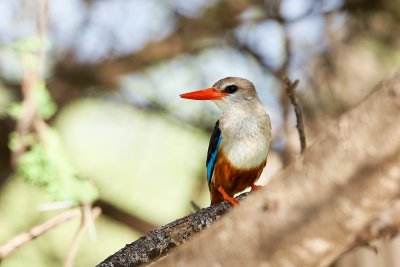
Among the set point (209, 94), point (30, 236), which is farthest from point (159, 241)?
point (209, 94)

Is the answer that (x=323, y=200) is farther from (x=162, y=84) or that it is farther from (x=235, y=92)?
(x=162, y=84)

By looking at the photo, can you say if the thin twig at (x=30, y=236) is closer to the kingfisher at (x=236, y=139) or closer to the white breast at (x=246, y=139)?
the kingfisher at (x=236, y=139)

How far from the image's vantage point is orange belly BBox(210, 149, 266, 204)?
320 centimetres

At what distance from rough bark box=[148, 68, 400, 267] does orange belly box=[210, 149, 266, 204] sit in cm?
194

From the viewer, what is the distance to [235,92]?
3467mm

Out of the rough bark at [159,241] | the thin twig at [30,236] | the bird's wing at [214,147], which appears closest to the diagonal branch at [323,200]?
the rough bark at [159,241]

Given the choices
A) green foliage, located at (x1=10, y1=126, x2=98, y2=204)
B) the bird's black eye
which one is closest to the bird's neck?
the bird's black eye

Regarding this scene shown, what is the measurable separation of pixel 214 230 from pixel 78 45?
4740 millimetres

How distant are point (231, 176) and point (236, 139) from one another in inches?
7.1

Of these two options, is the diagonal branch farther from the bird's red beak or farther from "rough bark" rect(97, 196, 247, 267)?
the bird's red beak

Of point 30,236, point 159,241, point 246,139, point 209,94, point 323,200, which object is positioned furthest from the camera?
point 209,94

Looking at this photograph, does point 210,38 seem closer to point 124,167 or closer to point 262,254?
point 124,167

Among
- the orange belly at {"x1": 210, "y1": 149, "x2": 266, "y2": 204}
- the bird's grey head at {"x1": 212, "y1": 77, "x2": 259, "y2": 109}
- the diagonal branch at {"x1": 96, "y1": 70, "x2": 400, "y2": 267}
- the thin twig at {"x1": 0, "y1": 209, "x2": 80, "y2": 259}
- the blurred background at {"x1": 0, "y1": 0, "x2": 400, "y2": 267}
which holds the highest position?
the blurred background at {"x1": 0, "y1": 0, "x2": 400, "y2": 267}

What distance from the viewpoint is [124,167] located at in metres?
6.39
